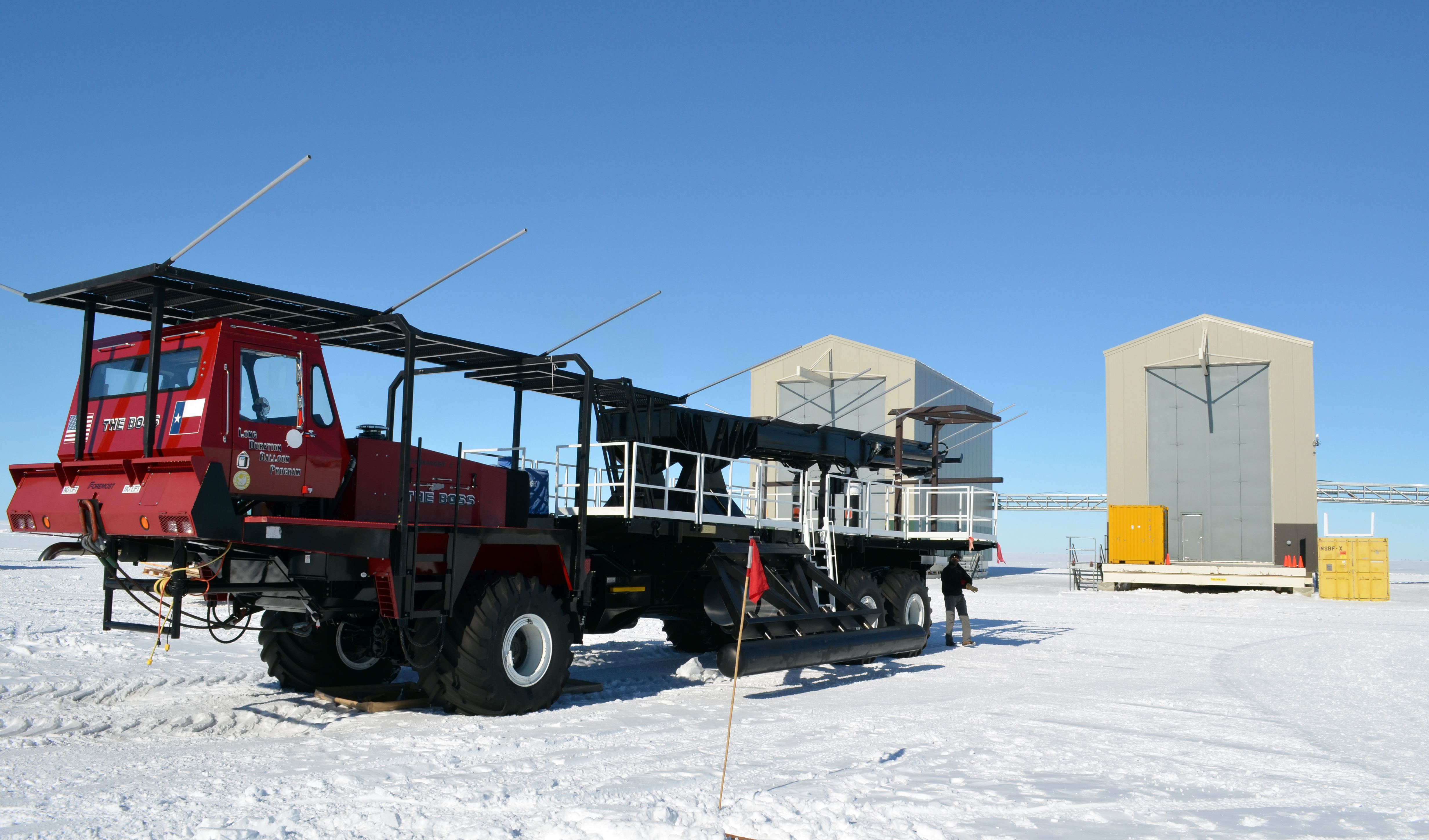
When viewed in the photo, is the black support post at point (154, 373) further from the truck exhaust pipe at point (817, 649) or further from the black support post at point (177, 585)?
the truck exhaust pipe at point (817, 649)

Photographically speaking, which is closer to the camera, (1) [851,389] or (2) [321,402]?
(2) [321,402]

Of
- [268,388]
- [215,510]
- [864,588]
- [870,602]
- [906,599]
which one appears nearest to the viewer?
[215,510]

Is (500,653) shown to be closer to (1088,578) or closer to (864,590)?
(864,590)

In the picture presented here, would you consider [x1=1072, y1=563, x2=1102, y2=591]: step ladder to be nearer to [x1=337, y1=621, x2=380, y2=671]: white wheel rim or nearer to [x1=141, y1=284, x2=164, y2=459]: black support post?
[x1=337, y1=621, x2=380, y2=671]: white wheel rim

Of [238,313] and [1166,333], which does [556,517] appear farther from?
[1166,333]

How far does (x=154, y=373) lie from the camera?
7.77 m

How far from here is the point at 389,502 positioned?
30.6ft

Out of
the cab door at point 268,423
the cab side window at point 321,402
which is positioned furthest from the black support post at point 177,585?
the cab side window at point 321,402

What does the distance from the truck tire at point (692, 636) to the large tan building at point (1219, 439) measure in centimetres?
2993

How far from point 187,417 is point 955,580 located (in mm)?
12532

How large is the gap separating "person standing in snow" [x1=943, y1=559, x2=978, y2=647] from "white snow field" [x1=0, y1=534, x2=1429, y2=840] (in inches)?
96.6

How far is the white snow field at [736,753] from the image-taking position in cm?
591

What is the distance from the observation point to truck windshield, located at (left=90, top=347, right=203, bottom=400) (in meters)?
8.22

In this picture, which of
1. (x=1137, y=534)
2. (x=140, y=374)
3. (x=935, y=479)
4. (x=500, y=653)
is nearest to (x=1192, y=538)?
(x=1137, y=534)
